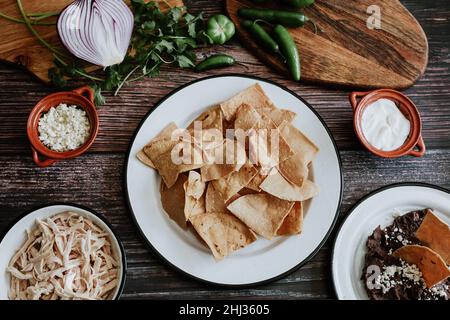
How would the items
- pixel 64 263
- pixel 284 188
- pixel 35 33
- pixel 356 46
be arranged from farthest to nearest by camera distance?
pixel 356 46
pixel 35 33
pixel 284 188
pixel 64 263

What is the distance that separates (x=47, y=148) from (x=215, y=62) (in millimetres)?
873

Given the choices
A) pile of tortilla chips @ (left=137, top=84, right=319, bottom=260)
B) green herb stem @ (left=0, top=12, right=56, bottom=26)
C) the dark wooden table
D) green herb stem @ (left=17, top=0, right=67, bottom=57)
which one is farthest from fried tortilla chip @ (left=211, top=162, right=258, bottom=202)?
green herb stem @ (left=0, top=12, right=56, bottom=26)

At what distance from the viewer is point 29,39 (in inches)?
95.4

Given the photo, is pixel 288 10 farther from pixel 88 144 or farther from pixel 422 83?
pixel 88 144

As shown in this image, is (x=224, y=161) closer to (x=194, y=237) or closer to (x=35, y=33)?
(x=194, y=237)

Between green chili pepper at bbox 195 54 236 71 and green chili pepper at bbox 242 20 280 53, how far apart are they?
0.17 metres

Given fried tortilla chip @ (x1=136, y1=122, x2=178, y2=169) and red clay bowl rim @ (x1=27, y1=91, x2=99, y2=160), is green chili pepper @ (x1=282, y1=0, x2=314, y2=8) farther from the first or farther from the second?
red clay bowl rim @ (x1=27, y1=91, x2=99, y2=160)

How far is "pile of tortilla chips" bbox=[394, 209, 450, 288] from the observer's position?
207 cm

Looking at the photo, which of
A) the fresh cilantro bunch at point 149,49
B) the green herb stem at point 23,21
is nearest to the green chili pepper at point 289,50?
the fresh cilantro bunch at point 149,49

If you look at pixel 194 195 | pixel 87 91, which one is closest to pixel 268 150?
pixel 194 195

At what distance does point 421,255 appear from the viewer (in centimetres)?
210

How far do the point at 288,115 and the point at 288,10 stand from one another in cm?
59

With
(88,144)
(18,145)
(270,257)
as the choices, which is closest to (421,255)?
(270,257)

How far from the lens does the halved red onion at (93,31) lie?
2.29 meters
